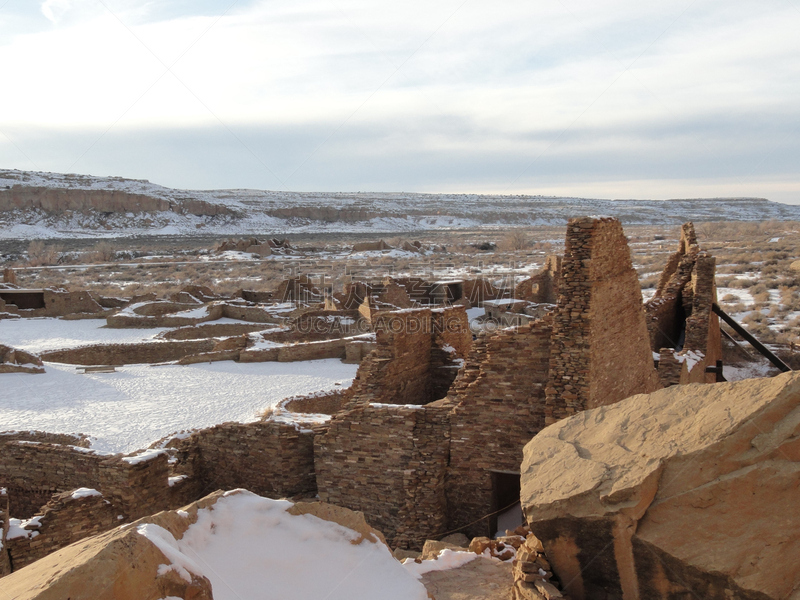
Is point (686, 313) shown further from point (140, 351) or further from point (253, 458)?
point (140, 351)

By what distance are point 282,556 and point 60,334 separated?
961 inches

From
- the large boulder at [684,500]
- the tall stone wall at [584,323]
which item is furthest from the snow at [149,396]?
the large boulder at [684,500]

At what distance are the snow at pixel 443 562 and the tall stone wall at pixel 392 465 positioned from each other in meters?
1.76

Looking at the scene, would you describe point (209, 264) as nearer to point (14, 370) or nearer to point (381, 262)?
point (381, 262)

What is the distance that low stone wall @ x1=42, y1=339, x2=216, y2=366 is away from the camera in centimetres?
2081

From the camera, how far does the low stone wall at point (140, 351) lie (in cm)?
2081

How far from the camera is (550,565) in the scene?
4840 mm

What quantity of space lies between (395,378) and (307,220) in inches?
4635

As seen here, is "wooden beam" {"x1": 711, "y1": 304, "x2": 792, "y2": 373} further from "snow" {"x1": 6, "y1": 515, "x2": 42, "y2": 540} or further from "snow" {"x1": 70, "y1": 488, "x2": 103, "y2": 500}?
"snow" {"x1": 6, "y1": 515, "x2": 42, "y2": 540}

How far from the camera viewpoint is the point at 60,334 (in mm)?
24828

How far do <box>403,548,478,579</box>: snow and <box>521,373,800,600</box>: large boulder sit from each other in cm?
160

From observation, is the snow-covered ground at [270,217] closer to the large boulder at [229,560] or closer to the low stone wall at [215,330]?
the low stone wall at [215,330]

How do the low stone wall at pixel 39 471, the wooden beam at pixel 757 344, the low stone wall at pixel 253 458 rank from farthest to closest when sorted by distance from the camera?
1. the wooden beam at pixel 757 344
2. the low stone wall at pixel 39 471
3. the low stone wall at pixel 253 458

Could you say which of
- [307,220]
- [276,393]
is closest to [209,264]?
[276,393]
